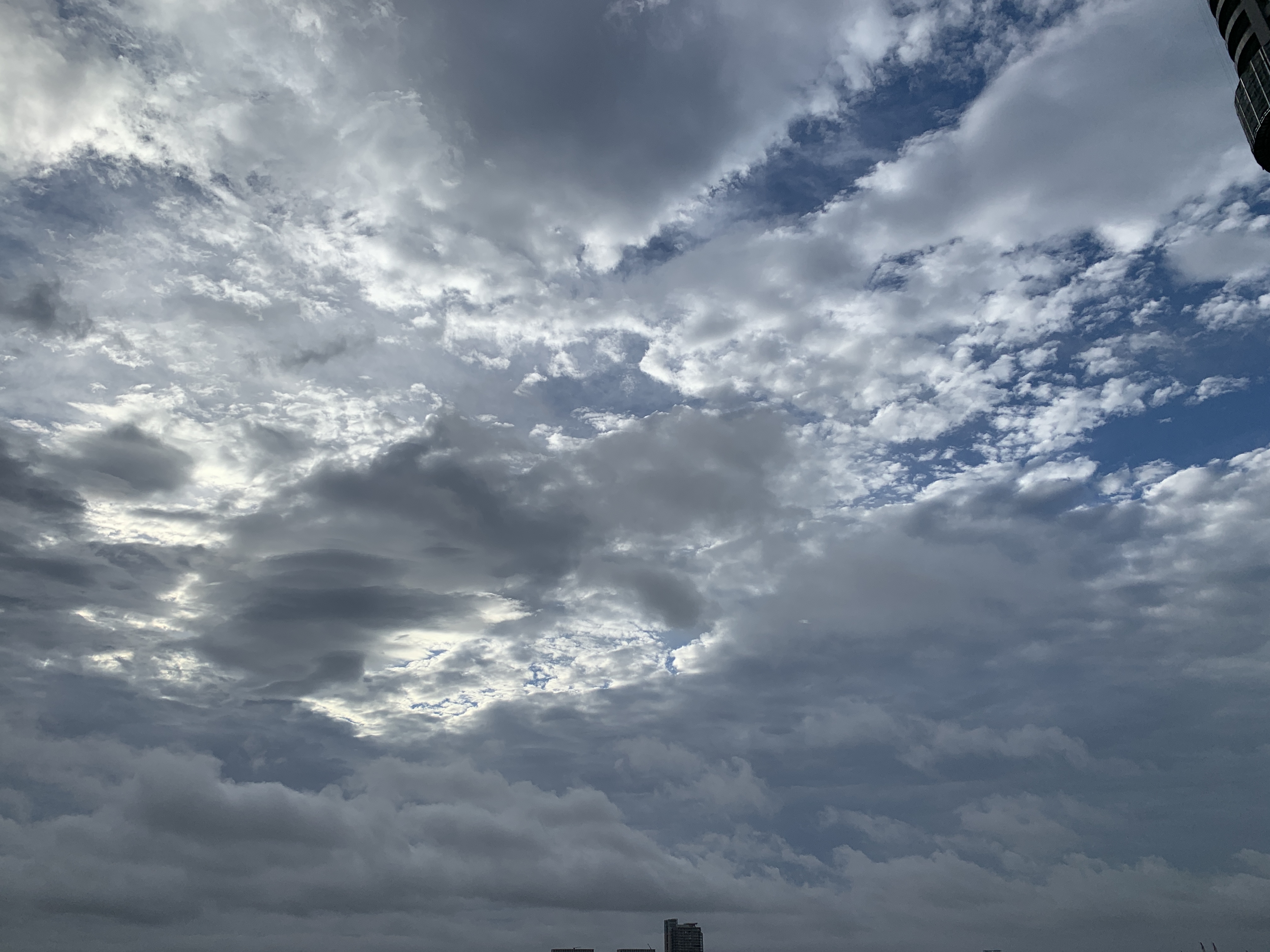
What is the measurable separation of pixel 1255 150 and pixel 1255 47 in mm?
13575

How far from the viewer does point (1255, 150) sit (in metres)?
116

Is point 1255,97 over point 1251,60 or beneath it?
beneath

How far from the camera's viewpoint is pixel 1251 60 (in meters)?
112

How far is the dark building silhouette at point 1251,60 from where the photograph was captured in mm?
109000

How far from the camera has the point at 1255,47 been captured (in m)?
112

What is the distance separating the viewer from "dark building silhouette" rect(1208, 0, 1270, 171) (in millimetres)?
109000

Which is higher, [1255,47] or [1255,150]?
[1255,47]
